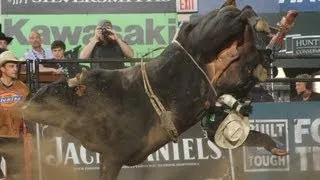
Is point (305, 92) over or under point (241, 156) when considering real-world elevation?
over

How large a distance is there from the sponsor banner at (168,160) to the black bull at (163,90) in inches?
74.4

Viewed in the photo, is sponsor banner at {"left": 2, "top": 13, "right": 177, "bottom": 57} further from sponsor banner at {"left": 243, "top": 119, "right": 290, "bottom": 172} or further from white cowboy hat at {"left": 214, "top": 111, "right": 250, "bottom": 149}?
white cowboy hat at {"left": 214, "top": 111, "right": 250, "bottom": 149}

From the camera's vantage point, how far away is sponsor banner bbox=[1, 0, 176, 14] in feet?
34.4

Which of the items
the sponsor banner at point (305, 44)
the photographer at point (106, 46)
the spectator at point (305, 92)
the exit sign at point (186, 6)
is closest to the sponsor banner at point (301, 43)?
the sponsor banner at point (305, 44)

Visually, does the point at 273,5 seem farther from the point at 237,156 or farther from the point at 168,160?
the point at 168,160

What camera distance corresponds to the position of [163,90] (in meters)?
5.69

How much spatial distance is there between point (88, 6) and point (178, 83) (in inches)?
204

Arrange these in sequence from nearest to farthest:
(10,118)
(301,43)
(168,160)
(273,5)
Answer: (10,118)
(168,160)
(301,43)
(273,5)

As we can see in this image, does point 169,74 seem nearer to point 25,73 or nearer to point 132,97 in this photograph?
point 132,97

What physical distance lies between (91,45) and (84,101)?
255 centimetres

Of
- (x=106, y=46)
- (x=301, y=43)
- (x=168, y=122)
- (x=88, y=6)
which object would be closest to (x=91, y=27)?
(x=88, y=6)

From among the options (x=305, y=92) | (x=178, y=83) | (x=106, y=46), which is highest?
(x=106, y=46)

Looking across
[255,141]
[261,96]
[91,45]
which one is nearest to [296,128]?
[261,96]

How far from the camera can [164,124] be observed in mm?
5613
